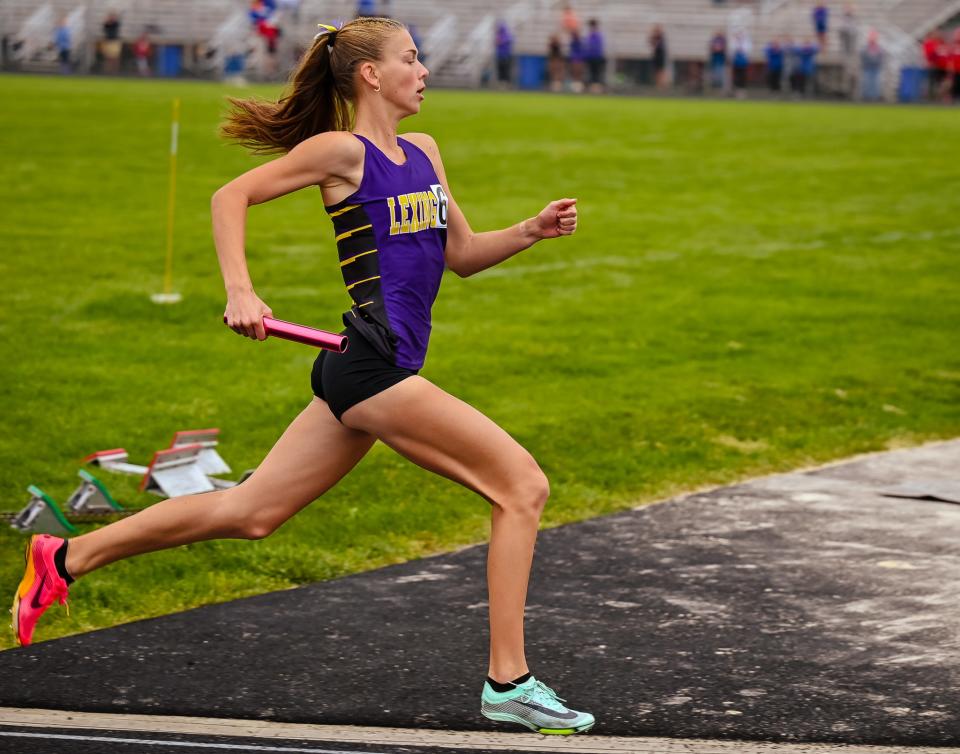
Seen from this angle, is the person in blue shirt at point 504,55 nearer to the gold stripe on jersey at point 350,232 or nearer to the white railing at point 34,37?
the white railing at point 34,37

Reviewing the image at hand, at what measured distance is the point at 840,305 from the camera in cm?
1321

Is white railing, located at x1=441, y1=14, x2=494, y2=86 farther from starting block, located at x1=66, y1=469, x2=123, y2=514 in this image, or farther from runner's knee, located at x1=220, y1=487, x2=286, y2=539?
runner's knee, located at x1=220, y1=487, x2=286, y2=539

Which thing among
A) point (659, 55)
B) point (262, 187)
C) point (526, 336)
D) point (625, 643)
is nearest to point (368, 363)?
point (262, 187)

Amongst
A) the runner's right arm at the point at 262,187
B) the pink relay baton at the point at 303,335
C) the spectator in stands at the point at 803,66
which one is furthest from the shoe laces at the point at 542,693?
the spectator in stands at the point at 803,66

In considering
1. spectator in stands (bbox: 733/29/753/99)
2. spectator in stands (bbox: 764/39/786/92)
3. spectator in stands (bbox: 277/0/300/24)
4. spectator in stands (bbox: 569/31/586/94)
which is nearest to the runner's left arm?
spectator in stands (bbox: 733/29/753/99)

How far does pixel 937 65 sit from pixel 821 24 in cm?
379

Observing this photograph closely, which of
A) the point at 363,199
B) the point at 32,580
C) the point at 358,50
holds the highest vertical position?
the point at 358,50

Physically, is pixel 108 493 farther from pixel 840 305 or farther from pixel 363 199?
pixel 840 305

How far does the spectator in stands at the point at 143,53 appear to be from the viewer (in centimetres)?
4800

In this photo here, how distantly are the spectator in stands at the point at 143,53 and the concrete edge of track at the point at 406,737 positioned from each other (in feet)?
150

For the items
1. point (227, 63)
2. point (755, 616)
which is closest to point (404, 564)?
point (755, 616)

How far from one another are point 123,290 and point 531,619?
8295 mm

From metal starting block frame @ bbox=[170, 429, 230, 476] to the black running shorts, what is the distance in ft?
10.1

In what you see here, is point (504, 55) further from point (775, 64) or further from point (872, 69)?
point (872, 69)
